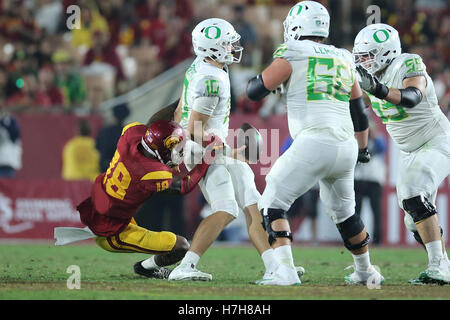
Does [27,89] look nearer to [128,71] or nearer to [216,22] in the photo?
[128,71]

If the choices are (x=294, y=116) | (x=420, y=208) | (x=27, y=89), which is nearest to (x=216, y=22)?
(x=294, y=116)

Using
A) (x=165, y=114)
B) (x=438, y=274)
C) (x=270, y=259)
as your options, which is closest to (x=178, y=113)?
(x=165, y=114)

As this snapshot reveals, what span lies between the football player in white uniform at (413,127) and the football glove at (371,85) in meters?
0.02

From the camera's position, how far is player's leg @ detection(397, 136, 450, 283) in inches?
281

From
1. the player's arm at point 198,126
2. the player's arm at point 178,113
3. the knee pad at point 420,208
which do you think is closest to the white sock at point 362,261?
the knee pad at point 420,208

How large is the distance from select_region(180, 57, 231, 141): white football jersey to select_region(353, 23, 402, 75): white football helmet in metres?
1.25

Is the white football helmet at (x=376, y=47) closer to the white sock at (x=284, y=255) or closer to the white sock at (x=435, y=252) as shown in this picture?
the white sock at (x=435, y=252)

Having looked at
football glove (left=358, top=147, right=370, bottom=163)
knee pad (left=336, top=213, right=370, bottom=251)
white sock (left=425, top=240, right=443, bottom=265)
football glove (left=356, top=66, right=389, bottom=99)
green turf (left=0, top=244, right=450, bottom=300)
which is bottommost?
green turf (left=0, top=244, right=450, bottom=300)

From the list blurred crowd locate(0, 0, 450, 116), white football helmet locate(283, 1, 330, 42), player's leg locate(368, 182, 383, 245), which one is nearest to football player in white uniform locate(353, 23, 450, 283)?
white football helmet locate(283, 1, 330, 42)

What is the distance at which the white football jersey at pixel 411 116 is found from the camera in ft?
24.5

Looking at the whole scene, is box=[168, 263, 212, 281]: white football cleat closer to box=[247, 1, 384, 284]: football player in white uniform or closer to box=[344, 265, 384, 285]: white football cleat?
box=[247, 1, 384, 284]: football player in white uniform

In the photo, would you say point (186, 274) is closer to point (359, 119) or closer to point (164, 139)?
point (164, 139)
